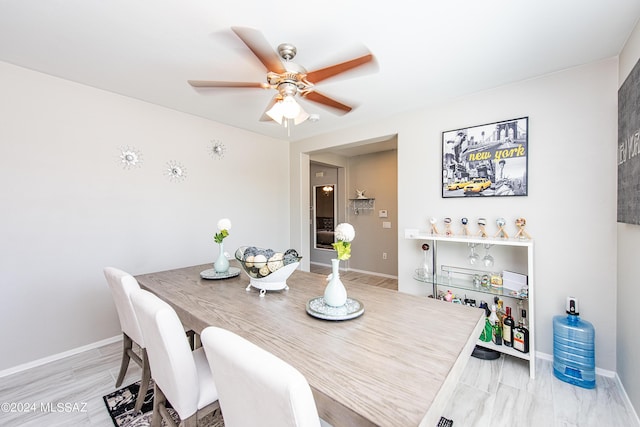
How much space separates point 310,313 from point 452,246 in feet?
6.59

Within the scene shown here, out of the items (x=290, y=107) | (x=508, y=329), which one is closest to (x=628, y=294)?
(x=508, y=329)

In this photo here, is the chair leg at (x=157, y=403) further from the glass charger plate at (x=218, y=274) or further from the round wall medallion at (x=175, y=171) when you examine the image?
the round wall medallion at (x=175, y=171)

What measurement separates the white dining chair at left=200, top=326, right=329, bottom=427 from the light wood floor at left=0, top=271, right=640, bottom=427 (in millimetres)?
1470

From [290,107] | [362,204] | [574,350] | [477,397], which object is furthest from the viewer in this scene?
[362,204]

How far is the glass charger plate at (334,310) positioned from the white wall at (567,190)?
6.02 feet

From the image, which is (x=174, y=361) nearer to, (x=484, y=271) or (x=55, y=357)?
(x=55, y=357)

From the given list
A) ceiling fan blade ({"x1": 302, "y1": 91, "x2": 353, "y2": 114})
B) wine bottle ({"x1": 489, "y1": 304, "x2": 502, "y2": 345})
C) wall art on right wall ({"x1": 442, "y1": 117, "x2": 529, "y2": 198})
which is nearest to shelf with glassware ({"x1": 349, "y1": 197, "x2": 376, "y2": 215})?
wall art on right wall ({"x1": 442, "y1": 117, "x2": 529, "y2": 198})

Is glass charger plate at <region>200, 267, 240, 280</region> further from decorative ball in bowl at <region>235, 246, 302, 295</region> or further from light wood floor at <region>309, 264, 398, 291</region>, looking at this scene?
light wood floor at <region>309, 264, 398, 291</region>

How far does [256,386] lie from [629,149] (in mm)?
2472

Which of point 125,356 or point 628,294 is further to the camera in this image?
point 125,356

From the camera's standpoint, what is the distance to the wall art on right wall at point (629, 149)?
5.00 feet

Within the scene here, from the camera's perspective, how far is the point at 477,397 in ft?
5.96

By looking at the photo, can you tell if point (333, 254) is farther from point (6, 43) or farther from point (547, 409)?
point (6, 43)

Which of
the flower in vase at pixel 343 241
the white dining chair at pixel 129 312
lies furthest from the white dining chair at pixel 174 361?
the flower in vase at pixel 343 241
